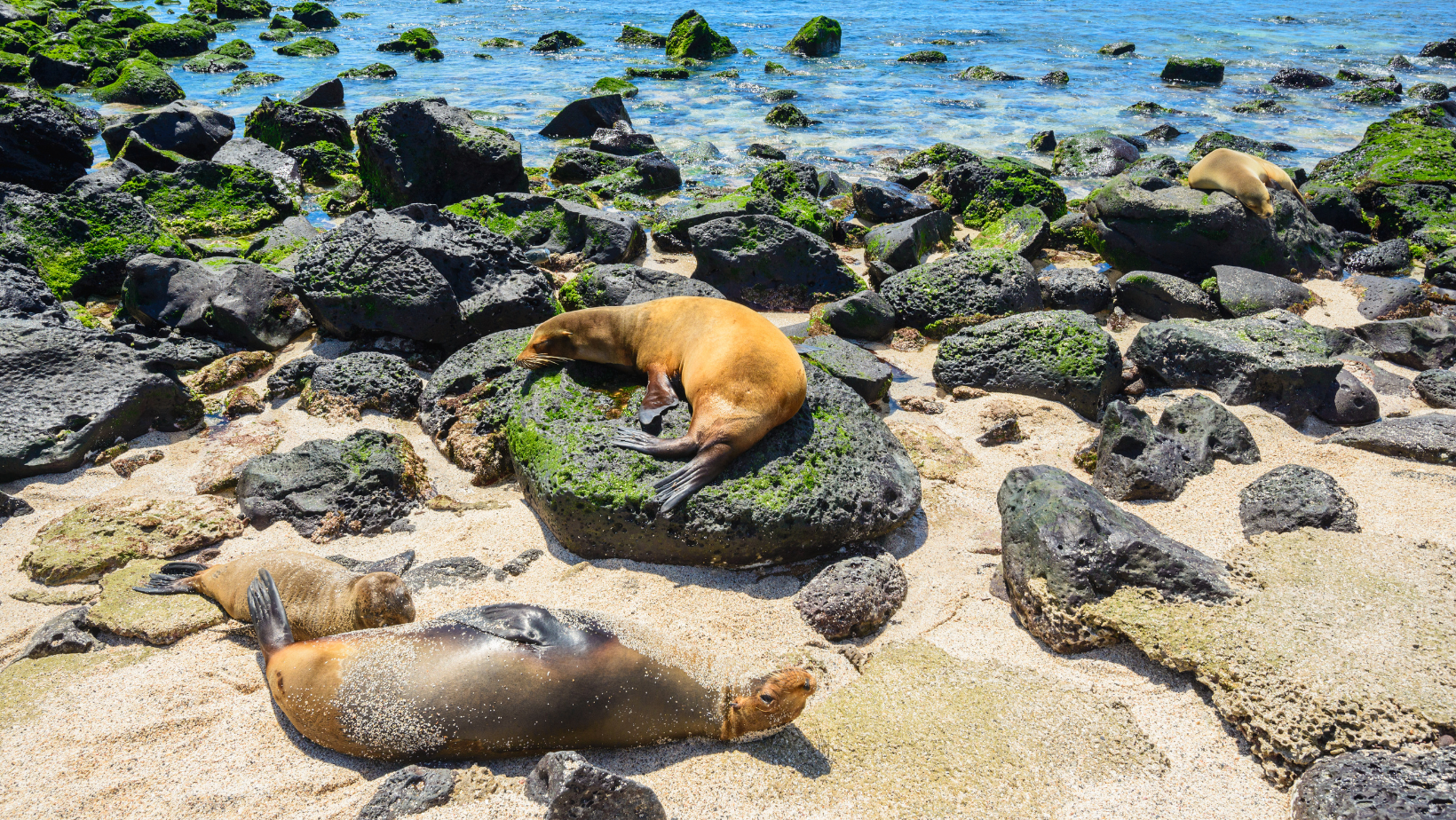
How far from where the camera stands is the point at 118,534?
4.55m

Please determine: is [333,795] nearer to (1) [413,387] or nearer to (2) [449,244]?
(1) [413,387]

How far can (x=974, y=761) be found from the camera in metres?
3.22

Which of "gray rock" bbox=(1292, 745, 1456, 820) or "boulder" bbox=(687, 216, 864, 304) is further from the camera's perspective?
"boulder" bbox=(687, 216, 864, 304)

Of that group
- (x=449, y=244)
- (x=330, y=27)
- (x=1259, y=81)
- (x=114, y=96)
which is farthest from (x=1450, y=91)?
(x=330, y=27)

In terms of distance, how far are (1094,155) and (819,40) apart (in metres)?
14.1

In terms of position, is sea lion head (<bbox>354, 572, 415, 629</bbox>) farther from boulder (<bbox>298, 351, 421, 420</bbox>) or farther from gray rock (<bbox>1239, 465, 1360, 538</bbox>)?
gray rock (<bbox>1239, 465, 1360, 538</bbox>)

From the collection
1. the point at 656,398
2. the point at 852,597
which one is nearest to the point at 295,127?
the point at 656,398

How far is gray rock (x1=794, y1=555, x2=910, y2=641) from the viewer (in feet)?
13.3

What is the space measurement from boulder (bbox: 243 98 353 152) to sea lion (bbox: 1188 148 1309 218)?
12.2 m

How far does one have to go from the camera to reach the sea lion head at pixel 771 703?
3.21 meters

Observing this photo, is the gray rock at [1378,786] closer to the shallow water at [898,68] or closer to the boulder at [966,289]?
the boulder at [966,289]

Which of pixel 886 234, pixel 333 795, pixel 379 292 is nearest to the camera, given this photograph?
pixel 333 795

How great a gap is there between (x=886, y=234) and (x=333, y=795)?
7861 millimetres

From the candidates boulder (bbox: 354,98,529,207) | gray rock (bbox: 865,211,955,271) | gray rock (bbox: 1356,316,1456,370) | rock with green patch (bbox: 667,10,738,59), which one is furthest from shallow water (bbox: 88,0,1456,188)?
gray rock (bbox: 1356,316,1456,370)
